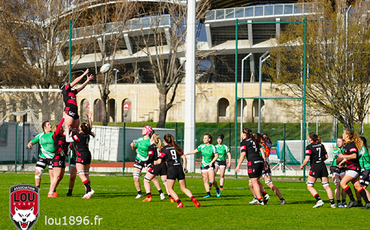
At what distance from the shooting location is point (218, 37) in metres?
58.3

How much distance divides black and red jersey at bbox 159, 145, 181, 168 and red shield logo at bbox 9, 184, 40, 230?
4188 millimetres

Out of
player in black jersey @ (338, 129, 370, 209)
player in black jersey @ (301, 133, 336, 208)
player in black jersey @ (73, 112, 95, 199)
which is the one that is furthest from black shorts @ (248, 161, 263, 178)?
player in black jersey @ (73, 112, 95, 199)

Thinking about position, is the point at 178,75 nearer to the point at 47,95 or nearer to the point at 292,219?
the point at 47,95

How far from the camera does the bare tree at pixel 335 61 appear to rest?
2675 centimetres

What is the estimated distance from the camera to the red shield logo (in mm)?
6855

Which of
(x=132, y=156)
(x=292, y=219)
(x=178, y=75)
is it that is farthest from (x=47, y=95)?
(x=292, y=219)

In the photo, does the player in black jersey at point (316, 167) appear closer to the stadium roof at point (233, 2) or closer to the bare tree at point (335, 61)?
the bare tree at point (335, 61)

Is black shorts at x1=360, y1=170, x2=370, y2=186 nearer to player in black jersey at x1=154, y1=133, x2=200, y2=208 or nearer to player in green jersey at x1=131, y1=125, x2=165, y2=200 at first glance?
player in black jersey at x1=154, y1=133, x2=200, y2=208

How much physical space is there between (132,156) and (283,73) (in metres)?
11.0

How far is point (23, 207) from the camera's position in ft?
23.0

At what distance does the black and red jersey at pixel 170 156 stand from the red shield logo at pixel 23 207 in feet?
13.7

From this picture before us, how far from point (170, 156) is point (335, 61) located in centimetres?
1885

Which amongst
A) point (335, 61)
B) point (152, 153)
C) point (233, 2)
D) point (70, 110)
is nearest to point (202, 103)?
point (233, 2)

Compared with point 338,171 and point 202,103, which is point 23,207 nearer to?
point 338,171
